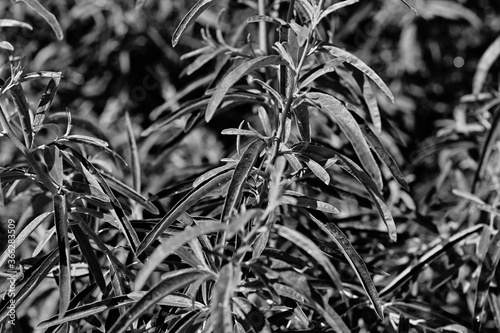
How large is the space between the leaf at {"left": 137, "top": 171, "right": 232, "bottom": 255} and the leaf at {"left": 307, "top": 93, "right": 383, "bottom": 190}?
154 millimetres

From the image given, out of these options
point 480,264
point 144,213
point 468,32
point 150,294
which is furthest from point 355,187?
point 468,32

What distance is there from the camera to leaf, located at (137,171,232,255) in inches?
30.4

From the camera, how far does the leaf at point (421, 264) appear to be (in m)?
1.04

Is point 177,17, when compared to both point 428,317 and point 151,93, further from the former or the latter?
point 428,317

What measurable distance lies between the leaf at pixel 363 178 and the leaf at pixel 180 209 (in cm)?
12

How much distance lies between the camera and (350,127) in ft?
2.48

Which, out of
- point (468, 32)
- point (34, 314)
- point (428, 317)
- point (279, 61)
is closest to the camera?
point (279, 61)

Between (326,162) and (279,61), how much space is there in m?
0.16

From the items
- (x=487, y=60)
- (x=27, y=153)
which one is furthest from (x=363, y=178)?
(x=487, y=60)

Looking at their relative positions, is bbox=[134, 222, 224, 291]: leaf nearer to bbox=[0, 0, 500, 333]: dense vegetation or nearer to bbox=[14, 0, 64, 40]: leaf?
bbox=[0, 0, 500, 333]: dense vegetation

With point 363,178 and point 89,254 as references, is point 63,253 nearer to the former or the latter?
point 89,254

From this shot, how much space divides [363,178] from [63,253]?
41cm

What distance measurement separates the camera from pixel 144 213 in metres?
1.22

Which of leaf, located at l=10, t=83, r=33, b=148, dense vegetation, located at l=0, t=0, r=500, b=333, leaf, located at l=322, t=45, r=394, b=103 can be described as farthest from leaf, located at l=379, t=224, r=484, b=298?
leaf, located at l=10, t=83, r=33, b=148
